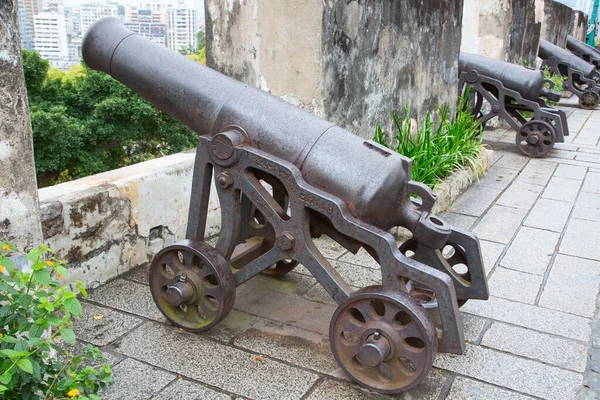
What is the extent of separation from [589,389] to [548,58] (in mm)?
10183

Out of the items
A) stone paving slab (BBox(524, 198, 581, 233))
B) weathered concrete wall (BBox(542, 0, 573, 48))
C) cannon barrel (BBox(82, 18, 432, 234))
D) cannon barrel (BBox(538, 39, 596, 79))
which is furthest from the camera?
weathered concrete wall (BBox(542, 0, 573, 48))

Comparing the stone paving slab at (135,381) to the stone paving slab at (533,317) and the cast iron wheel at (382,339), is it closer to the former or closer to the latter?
the cast iron wheel at (382,339)

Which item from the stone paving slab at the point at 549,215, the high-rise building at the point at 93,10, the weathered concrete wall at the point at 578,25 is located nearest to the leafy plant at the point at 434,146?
the stone paving slab at the point at 549,215

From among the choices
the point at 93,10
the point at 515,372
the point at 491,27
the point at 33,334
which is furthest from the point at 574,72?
the point at 33,334

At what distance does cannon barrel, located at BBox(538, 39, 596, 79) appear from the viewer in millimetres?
11391

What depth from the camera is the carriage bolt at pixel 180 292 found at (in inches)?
111

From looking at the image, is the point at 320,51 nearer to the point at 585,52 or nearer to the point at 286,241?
the point at 286,241

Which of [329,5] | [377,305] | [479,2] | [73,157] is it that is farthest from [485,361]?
[479,2]

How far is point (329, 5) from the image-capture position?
160 inches

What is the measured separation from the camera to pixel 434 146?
5160 mm

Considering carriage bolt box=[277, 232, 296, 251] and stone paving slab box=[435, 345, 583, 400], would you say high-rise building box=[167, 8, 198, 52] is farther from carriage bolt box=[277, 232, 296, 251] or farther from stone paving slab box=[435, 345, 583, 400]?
stone paving slab box=[435, 345, 583, 400]

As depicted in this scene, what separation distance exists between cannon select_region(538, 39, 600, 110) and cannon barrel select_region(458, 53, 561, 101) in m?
4.42

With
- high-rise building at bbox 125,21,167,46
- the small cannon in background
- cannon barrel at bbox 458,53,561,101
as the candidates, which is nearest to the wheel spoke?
high-rise building at bbox 125,21,167,46

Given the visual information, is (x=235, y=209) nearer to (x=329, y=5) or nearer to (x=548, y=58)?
(x=329, y=5)
